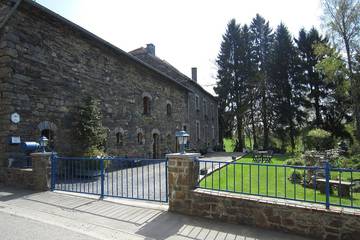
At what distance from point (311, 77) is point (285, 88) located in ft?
9.08

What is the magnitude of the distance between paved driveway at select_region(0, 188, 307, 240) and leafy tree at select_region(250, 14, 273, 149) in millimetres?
26152

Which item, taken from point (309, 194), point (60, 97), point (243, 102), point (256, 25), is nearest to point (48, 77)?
point (60, 97)

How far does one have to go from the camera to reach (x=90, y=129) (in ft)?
36.6

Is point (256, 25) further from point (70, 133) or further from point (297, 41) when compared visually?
point (70, 133)

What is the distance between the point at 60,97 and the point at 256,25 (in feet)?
94.1

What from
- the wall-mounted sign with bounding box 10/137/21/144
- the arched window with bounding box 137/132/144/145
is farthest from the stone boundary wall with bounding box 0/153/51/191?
the arched window with bounding box 137/132/144/145

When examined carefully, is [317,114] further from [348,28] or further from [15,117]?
[15,117]

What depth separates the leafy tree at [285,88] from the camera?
29484 mm

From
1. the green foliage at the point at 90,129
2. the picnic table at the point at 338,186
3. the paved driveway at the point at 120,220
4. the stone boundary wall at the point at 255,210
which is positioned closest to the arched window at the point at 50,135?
the green foliage at the point at 90,129

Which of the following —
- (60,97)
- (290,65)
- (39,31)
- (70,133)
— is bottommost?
(70,133)

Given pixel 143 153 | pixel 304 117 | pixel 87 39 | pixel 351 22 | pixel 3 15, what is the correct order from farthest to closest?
pixel 304 117 < pixel 351 22 < pixel 143 153 < pixel 87 39 < pixel 3 15

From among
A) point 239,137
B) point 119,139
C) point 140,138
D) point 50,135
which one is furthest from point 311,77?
point 50,135

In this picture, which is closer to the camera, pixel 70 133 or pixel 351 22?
pixel 70 133

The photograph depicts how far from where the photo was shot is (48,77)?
10.2 meters
